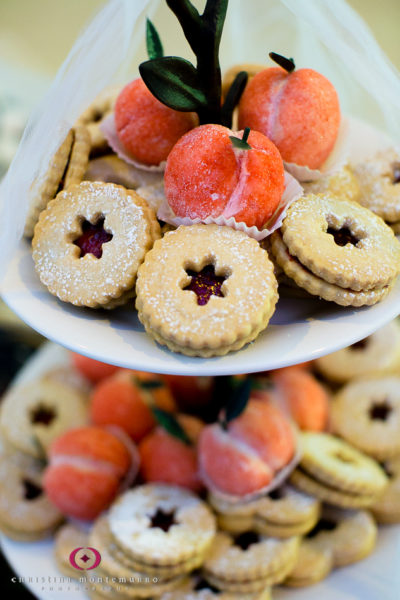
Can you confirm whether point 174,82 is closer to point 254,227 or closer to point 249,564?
point 254,227

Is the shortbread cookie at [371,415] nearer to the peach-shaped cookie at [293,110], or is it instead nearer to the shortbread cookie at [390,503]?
the shortbread cookie at [390,503]

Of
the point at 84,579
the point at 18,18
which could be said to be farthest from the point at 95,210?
the point at 18,18

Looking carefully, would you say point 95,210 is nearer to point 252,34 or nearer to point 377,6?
point 252,34

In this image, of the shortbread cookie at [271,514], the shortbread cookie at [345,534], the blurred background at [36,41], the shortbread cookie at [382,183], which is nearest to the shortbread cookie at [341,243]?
the shortbread cookie at [382,183]

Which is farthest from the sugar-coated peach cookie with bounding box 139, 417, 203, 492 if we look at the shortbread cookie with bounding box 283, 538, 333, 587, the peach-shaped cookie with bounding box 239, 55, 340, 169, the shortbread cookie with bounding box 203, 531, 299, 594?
the peach-shaped cookie with bounding box 239, 55, 340, 169

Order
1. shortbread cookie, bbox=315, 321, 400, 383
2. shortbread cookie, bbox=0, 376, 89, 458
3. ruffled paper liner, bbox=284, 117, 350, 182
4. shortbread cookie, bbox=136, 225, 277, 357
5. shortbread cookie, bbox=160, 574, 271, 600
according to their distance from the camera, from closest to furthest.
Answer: shortbread cookie, bbox=136, 225, 277, 357 < ruffled paper liner, bbox=284, 117, 350, 182 < shortbread cookie, bbox=160, 574, 271, 600 < shortbread cookie, bbox=0, 376, 89, 458 < shortbread cookie, bbox=315, 321, 400, 383

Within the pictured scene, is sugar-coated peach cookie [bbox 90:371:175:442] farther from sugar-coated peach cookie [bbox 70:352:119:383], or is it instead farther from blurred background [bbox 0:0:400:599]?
blurred background [bbox 0:0:400:599]
